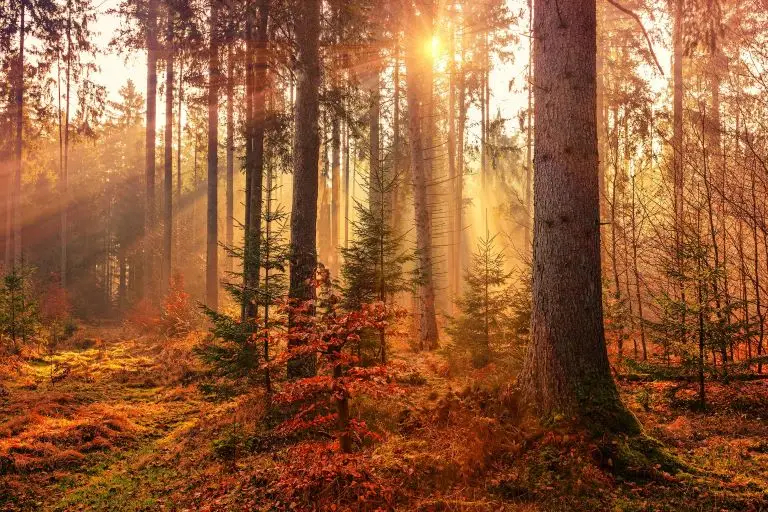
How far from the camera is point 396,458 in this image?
5.07 metres

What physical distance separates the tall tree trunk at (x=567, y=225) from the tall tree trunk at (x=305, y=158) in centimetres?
443

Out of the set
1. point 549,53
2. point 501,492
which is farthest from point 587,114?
point 501,492

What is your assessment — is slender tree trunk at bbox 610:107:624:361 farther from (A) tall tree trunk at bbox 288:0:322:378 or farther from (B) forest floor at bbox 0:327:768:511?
(A) tall tree trunk at bbox 288:0:322:378

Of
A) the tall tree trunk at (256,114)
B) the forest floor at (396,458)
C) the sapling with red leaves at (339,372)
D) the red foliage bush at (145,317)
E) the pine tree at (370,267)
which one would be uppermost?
the tall tree trunk at (256,114)

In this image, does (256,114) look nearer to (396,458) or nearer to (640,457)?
(396,458)

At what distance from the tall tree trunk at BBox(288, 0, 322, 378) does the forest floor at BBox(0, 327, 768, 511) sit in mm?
2425

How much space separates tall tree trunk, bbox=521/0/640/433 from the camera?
5109mm

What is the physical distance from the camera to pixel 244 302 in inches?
329

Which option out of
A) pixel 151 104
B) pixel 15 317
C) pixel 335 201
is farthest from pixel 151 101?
pixel 15 317

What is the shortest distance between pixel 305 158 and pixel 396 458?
18.2 feet

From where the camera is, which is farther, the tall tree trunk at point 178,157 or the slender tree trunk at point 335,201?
the slender tree trunk at point 335,201

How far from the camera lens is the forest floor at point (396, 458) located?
164 inches

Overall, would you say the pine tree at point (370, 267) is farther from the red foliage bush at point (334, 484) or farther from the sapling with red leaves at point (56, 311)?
the sapling with red leaves at point (56, 311)

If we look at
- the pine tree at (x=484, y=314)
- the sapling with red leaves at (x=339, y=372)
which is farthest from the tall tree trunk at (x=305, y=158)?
the sapling with red leaves at (x=339, y=372)
